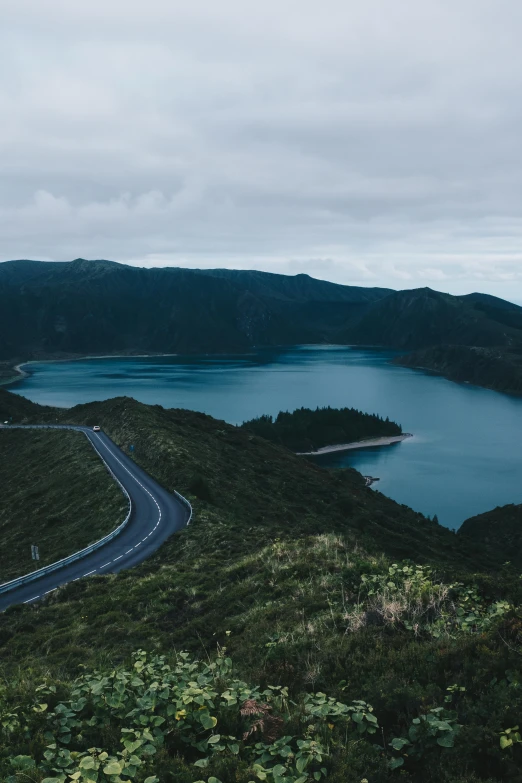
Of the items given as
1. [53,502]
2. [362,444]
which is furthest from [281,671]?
[362,444]

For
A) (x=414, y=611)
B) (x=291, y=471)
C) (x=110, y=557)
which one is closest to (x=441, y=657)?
(x=414, y=611)

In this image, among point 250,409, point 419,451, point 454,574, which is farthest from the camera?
point 250,409

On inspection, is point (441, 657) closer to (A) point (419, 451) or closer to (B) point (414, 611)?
(B) point (414, 611)

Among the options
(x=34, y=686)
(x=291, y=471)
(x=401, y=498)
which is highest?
(x=34, y=686)

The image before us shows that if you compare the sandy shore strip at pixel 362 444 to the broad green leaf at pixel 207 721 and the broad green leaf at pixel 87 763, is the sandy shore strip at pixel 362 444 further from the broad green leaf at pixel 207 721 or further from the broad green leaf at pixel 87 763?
the broad green leaf at pixel 87 763

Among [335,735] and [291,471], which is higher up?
[335,735]

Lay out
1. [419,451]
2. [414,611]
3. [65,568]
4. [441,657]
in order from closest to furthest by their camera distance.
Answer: [441,657], [414,611], [65,568], [419,451]

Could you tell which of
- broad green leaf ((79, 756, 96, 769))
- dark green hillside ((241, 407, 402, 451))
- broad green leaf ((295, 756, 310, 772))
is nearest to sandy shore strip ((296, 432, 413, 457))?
dark green hillside ((241, 407, 402, 451))

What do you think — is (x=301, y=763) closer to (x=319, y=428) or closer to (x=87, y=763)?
(x=87, y=763)
